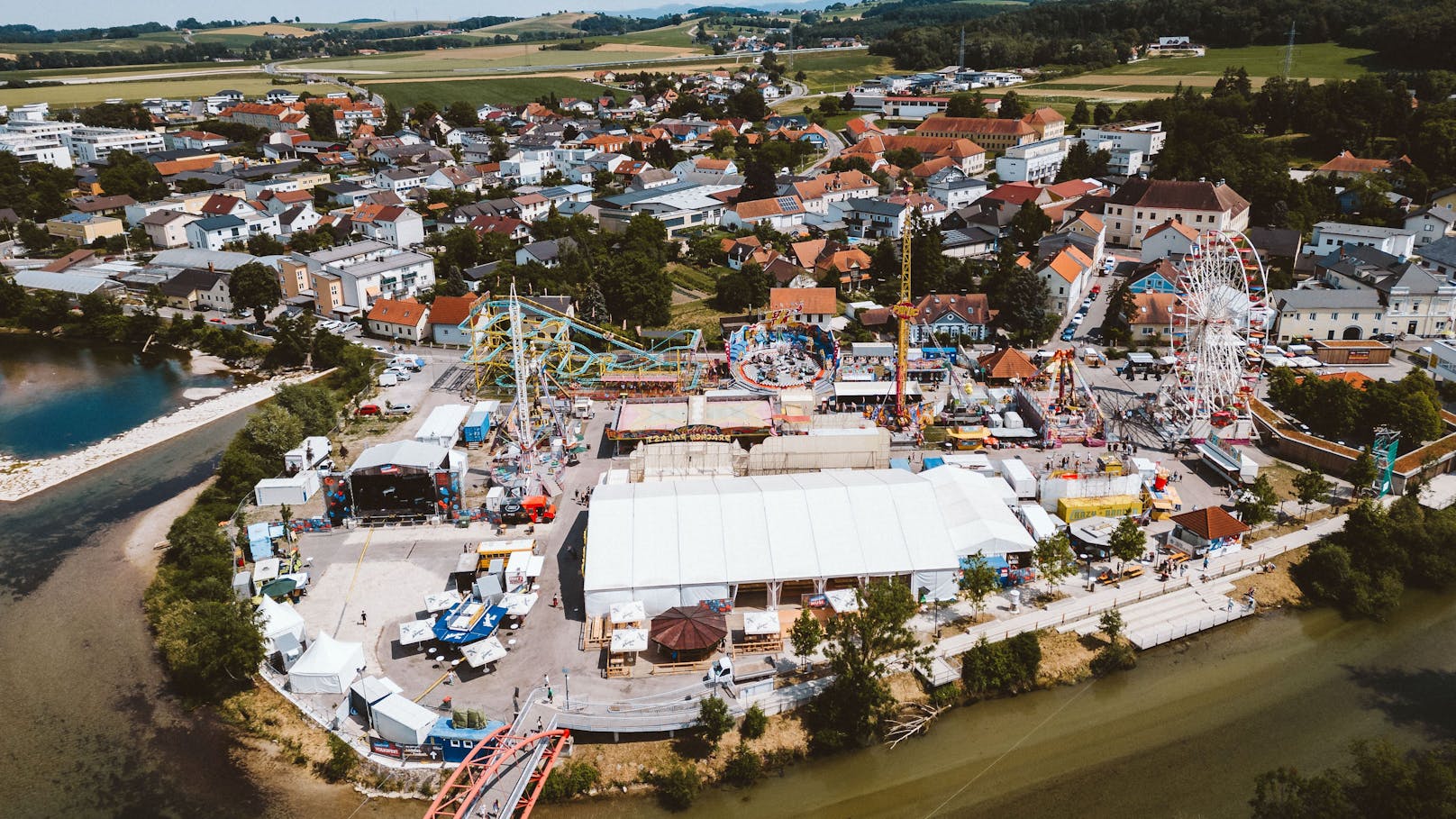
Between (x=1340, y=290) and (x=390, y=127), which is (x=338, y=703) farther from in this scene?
(x=390, y=127)

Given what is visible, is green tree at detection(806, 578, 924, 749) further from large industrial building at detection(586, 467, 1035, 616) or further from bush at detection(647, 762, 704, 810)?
large industrial building at detection(586, 467, 1035, 616)

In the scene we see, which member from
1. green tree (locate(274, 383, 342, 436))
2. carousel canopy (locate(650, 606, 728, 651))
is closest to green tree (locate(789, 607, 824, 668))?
carousel canopy (locate(650, 606, 728, 651))

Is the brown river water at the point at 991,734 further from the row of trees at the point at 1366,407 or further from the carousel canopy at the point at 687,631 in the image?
the row of trees at the point at 1366,407

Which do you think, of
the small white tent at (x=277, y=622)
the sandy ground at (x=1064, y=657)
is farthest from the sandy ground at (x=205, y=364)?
the sandy ground at (x=1064, y=657)

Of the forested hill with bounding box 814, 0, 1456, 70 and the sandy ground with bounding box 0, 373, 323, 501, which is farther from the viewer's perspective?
the forested hill with bounding box 814, 0, 1456, 70

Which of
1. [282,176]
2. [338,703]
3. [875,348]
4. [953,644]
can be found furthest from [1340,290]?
[282,176]
